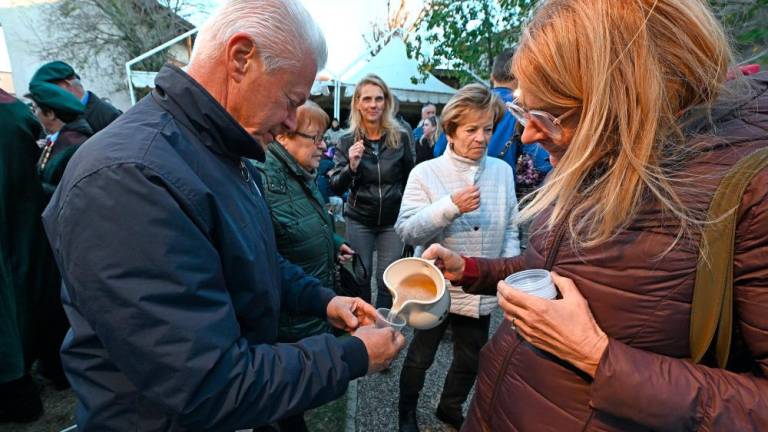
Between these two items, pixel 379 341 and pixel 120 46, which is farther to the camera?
pixel 120 46

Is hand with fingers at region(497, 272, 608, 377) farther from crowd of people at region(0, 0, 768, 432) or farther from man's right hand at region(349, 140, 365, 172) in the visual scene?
man's right hand at region(349, 140, 365, 172)

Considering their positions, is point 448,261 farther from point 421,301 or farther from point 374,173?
point 374,173

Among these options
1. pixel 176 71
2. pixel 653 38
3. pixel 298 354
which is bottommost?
pixel 298 354

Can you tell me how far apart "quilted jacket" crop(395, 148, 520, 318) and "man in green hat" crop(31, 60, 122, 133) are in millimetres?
2862

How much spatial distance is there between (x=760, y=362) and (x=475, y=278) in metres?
0.96

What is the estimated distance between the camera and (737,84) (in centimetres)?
91

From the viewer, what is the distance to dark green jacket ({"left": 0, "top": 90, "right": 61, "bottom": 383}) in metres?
2.29

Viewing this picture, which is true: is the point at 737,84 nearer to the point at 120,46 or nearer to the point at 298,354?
the point at 298,354

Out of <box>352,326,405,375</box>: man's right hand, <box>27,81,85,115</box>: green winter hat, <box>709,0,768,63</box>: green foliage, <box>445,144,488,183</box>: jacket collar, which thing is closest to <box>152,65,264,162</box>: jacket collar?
<box>352,326,405,375</box>: man's right hand

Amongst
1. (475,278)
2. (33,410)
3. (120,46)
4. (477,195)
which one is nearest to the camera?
(475,278)

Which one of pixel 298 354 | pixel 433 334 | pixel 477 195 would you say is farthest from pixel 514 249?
pixel 298 354

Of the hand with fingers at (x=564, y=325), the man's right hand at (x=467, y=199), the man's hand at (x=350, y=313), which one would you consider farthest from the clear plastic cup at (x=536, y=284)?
the man's right hand at (x=467, y=199)

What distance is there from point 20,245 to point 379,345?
274cm

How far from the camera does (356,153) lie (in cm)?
316
